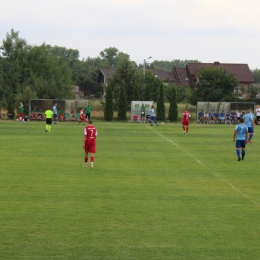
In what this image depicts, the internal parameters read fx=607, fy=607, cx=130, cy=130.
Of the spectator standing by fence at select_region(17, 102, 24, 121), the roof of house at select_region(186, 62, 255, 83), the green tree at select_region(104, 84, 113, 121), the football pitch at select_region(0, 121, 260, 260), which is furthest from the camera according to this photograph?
the roof of house at select_region(186, 62, 255, 83)

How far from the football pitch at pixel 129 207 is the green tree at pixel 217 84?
57404mm

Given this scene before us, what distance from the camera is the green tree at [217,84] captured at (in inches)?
3194

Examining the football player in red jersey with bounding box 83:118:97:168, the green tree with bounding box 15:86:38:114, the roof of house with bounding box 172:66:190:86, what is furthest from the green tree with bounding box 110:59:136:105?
the roof of house with bounding box 172:66:190:86

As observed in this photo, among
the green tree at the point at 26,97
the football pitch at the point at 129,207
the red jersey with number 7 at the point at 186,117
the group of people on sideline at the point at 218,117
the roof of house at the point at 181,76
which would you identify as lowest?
the football pitch at the point at 129,207

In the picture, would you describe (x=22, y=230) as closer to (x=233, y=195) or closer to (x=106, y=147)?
(x=233, y=195)

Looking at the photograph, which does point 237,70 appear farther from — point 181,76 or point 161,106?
point 161,106

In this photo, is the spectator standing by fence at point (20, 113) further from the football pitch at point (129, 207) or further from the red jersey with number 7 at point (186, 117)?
the football pitch at point (129, 207)

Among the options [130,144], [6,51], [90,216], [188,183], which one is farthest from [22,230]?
[6,51]

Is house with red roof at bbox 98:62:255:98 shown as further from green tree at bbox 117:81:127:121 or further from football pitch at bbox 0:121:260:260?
football pitch at bbox 0:121:260:260

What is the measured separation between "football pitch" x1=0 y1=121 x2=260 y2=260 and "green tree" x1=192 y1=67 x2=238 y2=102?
57404mm

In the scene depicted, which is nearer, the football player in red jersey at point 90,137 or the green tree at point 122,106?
the football player in red jersey at point 90,137

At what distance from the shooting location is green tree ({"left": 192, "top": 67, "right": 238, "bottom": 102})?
81125 millimetres

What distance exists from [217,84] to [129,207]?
7053cm

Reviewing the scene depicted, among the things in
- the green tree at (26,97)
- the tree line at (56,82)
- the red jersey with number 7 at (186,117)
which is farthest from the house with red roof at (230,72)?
the red jersey with number 7 at (186,117)
